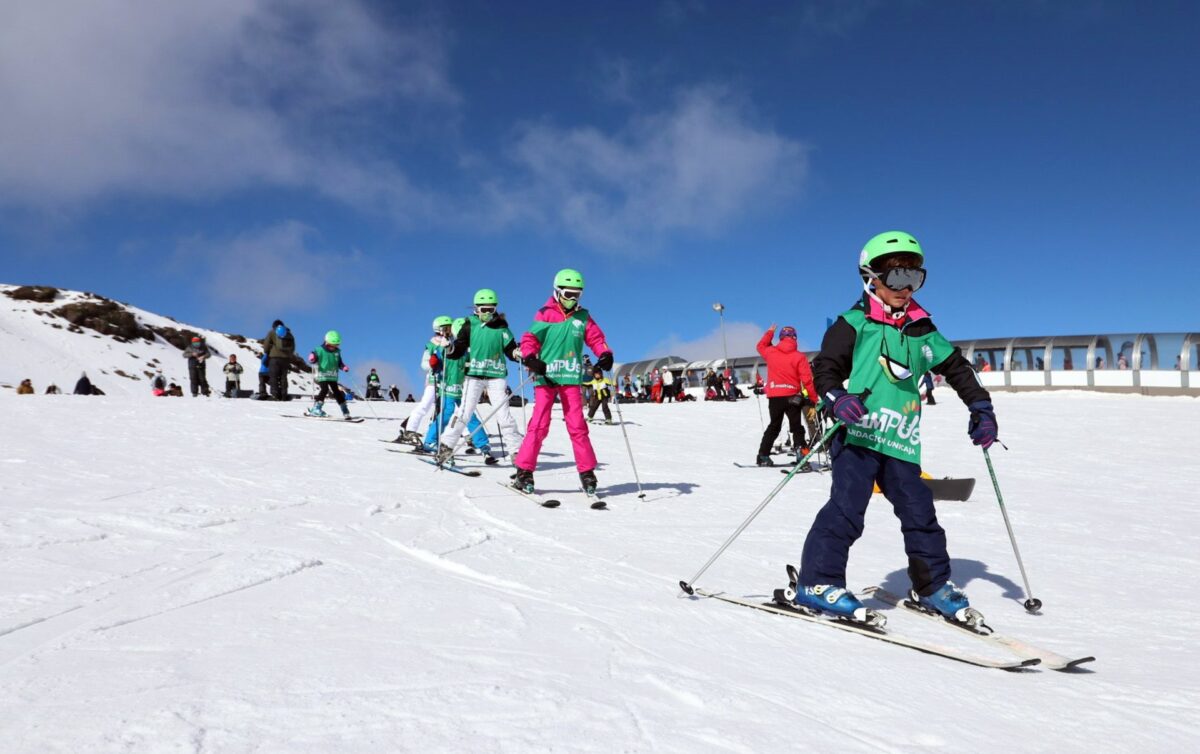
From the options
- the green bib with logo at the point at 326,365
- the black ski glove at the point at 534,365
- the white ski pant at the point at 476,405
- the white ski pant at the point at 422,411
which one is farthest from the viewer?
the green bib with logo at the point at 326,365

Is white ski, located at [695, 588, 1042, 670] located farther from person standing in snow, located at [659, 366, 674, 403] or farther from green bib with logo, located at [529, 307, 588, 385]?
person standing in snow, located at [659, 366, 674, 403]

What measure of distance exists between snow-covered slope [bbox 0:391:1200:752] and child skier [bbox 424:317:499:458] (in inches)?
96.1

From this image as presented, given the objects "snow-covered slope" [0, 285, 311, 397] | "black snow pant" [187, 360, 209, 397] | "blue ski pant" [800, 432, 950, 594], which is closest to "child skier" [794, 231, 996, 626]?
"blue ski pant" [800, 432, 950, 594]

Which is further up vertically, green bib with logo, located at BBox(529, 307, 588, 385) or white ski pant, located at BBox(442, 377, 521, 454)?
green bib with logo, located at BBox(529, 307, 588, 385)

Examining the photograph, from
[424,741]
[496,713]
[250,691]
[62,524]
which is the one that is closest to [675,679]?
[496,713]

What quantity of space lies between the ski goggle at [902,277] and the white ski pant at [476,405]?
6230mm

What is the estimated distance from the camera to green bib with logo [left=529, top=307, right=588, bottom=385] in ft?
24.0

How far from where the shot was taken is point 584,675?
7.73ft

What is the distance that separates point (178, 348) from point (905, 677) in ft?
211

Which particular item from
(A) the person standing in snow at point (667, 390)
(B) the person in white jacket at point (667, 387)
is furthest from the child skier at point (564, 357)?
(B) the person in white jacket at point (667, 387)

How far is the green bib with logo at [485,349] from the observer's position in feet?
31.6

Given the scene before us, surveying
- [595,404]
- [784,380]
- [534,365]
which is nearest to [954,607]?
[534,365]

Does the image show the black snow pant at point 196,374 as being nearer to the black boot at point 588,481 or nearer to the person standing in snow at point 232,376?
the person standing in snow at point 232,376

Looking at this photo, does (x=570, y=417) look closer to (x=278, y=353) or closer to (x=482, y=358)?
(x=482, y=358)
